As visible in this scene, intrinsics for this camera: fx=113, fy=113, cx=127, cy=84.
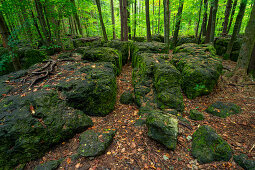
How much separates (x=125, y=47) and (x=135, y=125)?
7.27 m

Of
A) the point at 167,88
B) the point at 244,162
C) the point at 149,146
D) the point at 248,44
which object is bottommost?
the point at 149,146

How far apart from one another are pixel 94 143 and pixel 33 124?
172 cm

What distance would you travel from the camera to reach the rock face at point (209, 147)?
101 inches

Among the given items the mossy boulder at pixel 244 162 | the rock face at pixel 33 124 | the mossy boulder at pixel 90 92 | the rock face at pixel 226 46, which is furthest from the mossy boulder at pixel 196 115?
the rock face at pixel 226 46

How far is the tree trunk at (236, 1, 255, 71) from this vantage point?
16.6ft

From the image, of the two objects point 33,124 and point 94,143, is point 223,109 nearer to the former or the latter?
point 94,143

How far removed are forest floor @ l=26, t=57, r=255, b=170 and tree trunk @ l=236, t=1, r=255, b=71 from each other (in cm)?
196

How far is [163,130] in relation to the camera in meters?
3.04

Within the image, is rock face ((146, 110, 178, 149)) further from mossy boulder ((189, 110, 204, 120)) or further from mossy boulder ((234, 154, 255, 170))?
mossy boulder ((234, 154, 255, 170))

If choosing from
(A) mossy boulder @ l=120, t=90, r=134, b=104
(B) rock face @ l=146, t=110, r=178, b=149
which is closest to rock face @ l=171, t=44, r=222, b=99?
(B) rock face @ l=146, t=110, r=178, b=149

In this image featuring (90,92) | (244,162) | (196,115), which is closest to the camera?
(244,162)

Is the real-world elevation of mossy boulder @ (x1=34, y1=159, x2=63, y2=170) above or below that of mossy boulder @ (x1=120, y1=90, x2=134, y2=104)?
below

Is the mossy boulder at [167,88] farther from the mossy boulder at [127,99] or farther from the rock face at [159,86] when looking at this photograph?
the mossy boulder at [127,99]

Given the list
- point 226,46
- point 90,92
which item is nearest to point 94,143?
point 90,92
